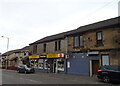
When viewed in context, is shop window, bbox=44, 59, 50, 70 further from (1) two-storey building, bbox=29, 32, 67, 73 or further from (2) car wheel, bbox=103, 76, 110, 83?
(2) car wheel, bbox=103, 76, 110, 83

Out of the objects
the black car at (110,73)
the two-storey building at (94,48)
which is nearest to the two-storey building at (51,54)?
the two-storey building at (94,48)

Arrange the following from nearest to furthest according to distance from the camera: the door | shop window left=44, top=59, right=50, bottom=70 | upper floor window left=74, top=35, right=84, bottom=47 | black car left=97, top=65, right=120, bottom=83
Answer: black car left=97, top=65, right=120, bottom=83, the door, upper floor window left=74, top=35, right=84, bottom=47, shop window left=44, top=59, right=50, bottom=70

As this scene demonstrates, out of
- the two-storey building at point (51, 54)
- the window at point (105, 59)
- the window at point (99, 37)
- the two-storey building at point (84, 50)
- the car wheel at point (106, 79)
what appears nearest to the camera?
the car wheel at point (106, 79)

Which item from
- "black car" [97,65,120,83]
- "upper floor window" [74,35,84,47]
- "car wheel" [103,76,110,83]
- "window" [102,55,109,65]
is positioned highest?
"upper floor window" [74,35,84,47]

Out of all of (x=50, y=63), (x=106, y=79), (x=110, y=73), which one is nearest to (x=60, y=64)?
(x=50, y=63)

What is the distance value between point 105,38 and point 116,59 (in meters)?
3.08

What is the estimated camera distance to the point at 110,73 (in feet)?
44.2

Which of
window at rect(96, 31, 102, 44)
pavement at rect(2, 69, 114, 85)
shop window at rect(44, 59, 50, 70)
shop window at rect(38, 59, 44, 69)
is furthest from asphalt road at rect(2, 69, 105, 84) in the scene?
shop window at rect(38, 59, 44, 69)

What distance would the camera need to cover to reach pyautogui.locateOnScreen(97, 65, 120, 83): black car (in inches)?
513

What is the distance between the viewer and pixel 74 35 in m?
22.9

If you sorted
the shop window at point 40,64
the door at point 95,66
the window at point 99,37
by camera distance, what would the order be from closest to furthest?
the window at point 99,37 → the door at point 95,66 → the shop window at point 40,64

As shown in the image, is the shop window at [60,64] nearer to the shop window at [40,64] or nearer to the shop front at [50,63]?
the shop front at [50,63]

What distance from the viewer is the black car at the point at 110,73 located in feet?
42.8

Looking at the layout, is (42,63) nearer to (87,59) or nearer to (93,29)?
(87,59)
